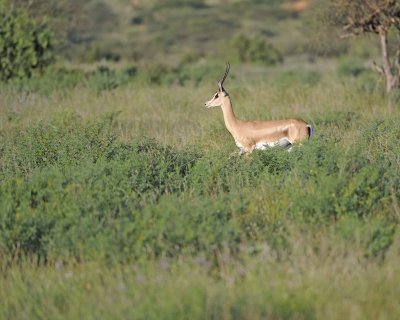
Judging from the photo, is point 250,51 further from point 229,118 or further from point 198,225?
point 198,225

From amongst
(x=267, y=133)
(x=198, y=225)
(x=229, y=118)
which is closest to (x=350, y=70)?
(x=229, y=118)

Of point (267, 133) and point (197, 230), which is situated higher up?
point (197, 230)

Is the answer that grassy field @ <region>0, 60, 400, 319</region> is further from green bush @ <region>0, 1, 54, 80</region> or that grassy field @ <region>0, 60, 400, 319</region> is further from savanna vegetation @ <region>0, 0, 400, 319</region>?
green bush @ <region>0, 1, 54, 80</region>

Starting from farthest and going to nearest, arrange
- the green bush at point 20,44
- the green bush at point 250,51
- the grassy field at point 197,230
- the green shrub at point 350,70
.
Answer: the green bush at point 250,51, the green shrub at point 350,70, the green bush at point 20,44, the grassy field at point 197,230

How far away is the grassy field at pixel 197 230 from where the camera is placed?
15.1 ft

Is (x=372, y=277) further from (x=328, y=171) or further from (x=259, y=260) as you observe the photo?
(x=328, y=171)

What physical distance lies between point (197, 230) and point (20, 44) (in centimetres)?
1404

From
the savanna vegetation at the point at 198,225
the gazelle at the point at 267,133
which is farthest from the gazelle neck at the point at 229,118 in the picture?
the savanna vegetation at the point at 198,225

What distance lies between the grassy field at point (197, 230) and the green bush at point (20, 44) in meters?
9.60

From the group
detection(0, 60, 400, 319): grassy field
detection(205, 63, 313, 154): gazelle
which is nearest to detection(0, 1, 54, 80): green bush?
detection(0, 60, 400, 319): grassy field

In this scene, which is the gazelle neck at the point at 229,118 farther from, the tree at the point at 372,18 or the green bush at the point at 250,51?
the green bush at the point at 250,51

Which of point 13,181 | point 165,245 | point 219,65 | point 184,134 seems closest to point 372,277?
point 165,245

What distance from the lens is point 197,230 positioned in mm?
5496

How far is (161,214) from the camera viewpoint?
18.5ft
